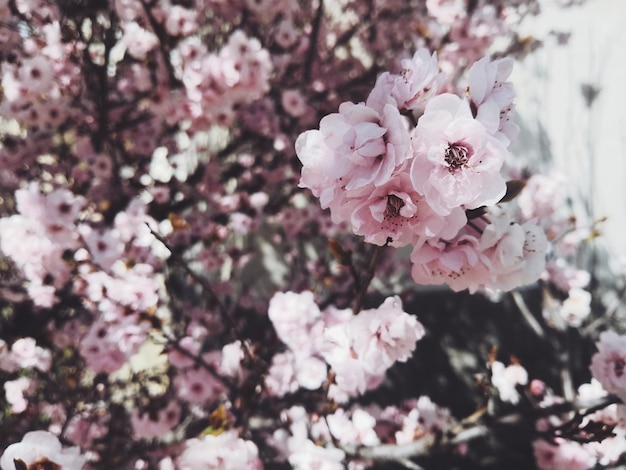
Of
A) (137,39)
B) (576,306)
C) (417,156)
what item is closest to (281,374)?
(417,156)

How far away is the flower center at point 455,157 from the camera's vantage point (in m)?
0.90

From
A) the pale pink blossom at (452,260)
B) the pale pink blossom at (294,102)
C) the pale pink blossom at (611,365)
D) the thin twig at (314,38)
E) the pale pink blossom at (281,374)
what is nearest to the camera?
the pale pink blossom at (452,260)

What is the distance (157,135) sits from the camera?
3.98 meters

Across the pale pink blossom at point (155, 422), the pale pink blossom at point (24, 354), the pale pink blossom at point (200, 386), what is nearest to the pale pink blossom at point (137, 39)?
the pale pink blossom at point (24, 354)

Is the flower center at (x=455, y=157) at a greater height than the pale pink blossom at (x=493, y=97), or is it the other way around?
the pale pink blossom at (x=493, y=97)

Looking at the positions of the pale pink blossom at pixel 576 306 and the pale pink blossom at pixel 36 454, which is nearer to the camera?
the pale pink blossom at pixel 36 454

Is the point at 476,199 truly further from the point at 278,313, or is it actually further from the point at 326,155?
the point at 278,313

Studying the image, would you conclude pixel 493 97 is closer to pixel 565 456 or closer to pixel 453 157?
pixel 453 157

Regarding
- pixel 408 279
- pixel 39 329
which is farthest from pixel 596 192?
pixel 39 329

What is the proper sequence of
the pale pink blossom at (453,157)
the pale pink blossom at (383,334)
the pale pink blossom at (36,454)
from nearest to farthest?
the pale pink blossom at (453,157)
the pale pink blossom at (36,454)
the pale pink blossom at (383,334)

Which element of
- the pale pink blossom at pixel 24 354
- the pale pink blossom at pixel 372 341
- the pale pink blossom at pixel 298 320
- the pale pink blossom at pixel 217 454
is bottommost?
the pale pink blossom at pixel 217 454

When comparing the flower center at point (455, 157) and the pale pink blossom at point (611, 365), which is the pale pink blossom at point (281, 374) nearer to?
the pale pink blossom at point (611, 365)

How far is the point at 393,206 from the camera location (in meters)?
0.95

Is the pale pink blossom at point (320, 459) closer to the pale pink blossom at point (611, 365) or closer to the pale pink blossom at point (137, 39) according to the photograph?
the pale pink blossom at point (611, 365)
